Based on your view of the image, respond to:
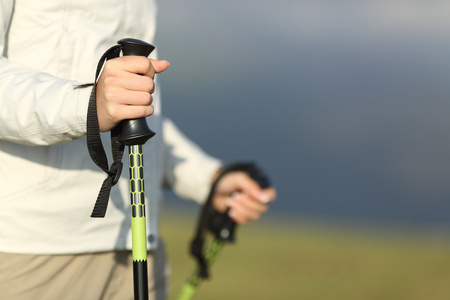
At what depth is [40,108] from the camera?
1339 millimetres

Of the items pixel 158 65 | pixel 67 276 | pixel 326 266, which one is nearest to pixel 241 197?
pixel 67 276

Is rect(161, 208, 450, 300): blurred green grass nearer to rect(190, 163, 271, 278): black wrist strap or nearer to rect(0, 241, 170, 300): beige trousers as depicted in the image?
rect(190, 163, 271, 278): black wrist strap

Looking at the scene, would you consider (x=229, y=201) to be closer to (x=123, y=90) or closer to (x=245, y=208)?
(x=245, y=208)

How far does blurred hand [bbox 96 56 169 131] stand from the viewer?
1.29m

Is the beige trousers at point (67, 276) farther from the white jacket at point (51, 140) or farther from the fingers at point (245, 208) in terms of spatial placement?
the fingers at point (245, 208)

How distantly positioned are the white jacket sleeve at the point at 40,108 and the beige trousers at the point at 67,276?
1.19 ft

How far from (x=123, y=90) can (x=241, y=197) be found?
1.06 metres

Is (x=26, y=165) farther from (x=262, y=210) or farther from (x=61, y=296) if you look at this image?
(x=262, y=210)

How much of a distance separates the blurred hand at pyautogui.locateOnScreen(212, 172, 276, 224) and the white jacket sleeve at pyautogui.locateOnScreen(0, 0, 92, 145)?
988 mm

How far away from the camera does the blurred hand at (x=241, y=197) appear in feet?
7.32

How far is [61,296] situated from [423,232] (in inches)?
385

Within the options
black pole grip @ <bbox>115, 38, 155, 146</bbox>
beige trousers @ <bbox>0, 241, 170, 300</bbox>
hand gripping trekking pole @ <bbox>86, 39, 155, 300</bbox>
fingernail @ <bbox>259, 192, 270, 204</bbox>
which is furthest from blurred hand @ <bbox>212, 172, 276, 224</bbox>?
black pole grip @ <bbox>115, 38, 155, 146</bbox>

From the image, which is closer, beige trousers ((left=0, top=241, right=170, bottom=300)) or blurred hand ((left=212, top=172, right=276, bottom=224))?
beige trousers ((left=0, top=241, right=170, bottom=300))

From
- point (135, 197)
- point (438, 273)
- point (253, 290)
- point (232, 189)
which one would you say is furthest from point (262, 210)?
point (438, 273)
